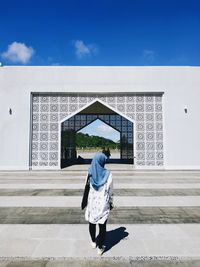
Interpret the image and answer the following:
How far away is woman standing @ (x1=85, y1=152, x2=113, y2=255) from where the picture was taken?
326 centimetres

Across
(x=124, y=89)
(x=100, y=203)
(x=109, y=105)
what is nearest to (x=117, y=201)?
(x=100, y=203)

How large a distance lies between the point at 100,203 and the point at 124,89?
1148 cm

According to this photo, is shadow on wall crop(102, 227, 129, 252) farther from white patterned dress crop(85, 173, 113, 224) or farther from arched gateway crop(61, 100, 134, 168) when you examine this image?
arched gateway crop(61, 100, 134, 168)

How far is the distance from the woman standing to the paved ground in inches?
14.9

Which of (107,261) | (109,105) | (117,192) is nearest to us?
(107,261)

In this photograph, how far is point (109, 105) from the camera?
14.5 meters

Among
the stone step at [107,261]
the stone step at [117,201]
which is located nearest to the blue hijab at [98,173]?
the stone step at [107,261]

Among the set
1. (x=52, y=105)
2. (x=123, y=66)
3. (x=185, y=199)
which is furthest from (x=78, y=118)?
(x=185, y=199)

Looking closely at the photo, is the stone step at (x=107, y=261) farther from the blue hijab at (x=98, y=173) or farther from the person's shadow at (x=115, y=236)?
the blue hijab at (x=98, y=173)

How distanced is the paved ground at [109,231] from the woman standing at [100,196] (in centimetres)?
38

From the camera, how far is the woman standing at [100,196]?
326 centimetres

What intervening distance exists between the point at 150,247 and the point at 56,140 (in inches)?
439

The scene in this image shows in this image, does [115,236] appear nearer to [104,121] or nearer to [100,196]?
[100,196]

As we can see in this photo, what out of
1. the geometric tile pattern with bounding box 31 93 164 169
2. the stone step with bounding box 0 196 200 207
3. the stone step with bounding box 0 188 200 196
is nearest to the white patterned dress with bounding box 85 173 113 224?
the stone step with bounding box 0 196 200 207
